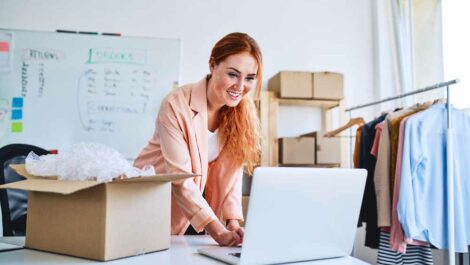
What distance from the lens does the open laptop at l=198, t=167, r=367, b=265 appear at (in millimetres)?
797

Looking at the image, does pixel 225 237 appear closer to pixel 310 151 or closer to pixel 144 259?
pixel 144 259

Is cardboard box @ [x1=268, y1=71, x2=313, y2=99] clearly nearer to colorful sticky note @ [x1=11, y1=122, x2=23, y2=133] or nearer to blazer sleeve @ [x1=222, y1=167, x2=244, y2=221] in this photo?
blazer sleeve @ [x1=222, y1=167, x2=244, y2=221]

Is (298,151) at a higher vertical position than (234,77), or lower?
lower

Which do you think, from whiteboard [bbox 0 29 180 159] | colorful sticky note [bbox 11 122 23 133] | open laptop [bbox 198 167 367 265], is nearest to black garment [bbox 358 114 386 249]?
open laptop [bbox 198 167 367 265]

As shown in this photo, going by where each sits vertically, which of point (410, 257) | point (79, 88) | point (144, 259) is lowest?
point (410, 257)

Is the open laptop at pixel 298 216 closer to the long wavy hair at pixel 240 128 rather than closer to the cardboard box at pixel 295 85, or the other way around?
the long wavy hair at pixel 240 128

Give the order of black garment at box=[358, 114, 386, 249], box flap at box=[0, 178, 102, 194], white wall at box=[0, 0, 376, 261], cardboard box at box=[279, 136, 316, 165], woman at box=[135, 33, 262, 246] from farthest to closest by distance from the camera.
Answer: white wall at box=[0, 0, 376, 261]
cardboard box at box=[279, 136, 316, 165]
black garment at box=[358, 114, 386, 249]
woman at box=[135, 33, 262, 246]
box flap at box=[0, 178, 102, 194]

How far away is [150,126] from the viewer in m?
3.08

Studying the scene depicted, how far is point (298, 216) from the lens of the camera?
2.79 ft

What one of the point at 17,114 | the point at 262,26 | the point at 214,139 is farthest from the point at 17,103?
the point at 214,139

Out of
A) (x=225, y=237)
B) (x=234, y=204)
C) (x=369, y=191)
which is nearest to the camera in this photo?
Answer: (x=225, y=237)

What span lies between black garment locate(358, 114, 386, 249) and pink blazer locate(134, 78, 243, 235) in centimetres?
109

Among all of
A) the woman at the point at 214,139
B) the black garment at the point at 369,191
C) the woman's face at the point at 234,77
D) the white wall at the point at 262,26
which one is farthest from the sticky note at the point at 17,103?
the black garment at the point at 369,191

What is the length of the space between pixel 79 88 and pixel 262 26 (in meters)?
1.43
